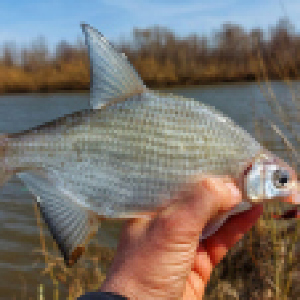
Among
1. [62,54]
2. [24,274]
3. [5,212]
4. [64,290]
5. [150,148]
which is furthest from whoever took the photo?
[62,54]

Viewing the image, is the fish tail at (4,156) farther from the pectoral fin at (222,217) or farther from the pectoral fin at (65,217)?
the pectoral fin at (222,217)

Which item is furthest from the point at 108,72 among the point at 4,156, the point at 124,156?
the point at 4,156

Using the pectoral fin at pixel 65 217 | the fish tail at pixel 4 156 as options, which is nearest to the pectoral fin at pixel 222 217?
the pectoral fin at pixel 65 217

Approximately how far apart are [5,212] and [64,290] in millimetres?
4027

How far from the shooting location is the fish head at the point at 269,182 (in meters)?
1.54

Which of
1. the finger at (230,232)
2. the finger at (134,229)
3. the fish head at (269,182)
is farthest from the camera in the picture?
the finger at (230,232)

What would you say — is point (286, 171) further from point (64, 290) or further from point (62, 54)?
point (62, 54)

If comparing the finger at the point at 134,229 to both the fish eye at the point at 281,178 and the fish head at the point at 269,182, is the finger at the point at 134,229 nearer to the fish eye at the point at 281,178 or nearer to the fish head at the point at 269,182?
the fish head at the point at 269,182

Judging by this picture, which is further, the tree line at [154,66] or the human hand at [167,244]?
the tree line at [154,66]

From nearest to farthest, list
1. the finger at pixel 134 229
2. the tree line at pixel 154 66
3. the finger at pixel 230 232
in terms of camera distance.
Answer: the finger at pixel 134 229 → the finger at pixel 230 232 → the tree line at pixel 154 66

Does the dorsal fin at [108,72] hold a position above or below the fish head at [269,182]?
above

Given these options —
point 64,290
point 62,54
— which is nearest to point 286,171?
point 64,290

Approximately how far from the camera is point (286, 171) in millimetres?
1576

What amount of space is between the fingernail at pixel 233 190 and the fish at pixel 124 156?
0.02m
